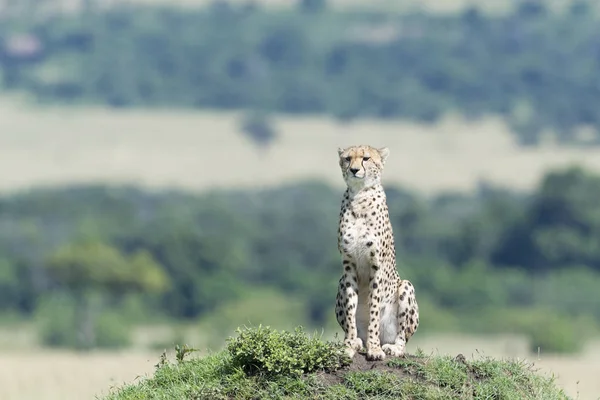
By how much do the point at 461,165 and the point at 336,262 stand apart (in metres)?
39.9

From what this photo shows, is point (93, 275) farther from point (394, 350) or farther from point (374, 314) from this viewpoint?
point (374, 314)

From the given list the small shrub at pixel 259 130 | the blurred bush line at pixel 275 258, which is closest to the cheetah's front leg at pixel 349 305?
the blurred bush line at pixel 275 258

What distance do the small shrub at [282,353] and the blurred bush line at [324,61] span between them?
104m

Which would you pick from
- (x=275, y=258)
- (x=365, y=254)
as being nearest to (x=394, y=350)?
(x=365, y=254)

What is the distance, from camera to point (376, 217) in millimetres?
10773

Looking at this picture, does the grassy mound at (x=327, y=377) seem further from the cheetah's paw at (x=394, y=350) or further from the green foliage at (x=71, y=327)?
the green foliage at (x=71, y=327)

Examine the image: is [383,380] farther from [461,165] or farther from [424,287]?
[461,165]

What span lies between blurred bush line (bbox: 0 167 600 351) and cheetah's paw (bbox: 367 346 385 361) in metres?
40.2

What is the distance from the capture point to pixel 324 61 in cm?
13888

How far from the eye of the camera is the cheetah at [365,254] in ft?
35.1

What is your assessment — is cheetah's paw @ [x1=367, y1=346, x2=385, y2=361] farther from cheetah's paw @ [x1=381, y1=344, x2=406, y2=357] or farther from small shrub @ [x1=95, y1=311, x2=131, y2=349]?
small shrub @ [x1=95, y1=311, x2=131, y2=349]

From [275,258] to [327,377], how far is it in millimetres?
71031

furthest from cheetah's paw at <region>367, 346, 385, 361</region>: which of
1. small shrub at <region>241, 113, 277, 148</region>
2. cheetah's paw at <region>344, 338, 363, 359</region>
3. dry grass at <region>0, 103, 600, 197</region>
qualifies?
small shrub at <region>241, 113, 277, 148</region>

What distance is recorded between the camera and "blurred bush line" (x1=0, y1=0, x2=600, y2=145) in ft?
407
